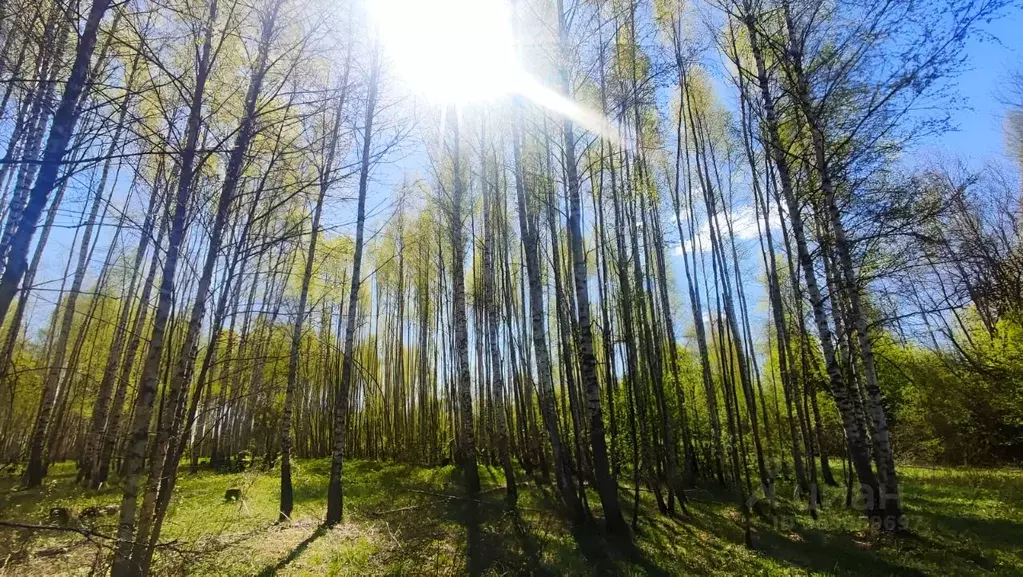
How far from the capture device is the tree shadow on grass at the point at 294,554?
5402mm

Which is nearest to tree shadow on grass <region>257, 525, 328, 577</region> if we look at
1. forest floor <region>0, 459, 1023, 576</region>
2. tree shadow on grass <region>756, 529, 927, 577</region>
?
forest floor <region>0, 459, 1023, 576</region>

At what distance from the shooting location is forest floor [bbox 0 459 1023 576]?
5508mm

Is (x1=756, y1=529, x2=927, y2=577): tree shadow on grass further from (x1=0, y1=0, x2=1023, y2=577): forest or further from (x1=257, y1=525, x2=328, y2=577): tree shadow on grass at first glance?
(x1=257, y1=525, x2=328, y2=577): tree shadow on grass

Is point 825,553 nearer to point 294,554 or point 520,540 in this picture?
point 520,540

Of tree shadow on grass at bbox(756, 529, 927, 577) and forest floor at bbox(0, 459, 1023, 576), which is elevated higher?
forest floor at bbox(0, 459, 1023, 576)

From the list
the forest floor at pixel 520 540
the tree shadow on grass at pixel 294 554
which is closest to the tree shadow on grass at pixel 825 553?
the forest floor at pixel 520 540

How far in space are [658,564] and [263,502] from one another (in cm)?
825

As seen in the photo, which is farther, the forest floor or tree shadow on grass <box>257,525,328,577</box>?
the forest floor

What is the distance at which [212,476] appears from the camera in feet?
47.8

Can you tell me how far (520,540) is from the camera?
6871 mm

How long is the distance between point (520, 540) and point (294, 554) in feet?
10.1

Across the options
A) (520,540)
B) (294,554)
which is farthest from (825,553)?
(294,554)

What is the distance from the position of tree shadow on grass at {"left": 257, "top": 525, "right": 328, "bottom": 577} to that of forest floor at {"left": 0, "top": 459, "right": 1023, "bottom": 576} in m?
0.02

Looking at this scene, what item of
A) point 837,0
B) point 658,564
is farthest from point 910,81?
point 658,564
